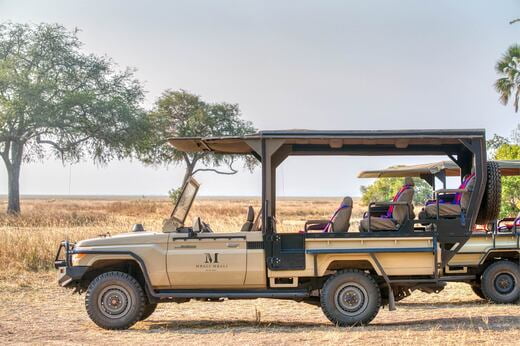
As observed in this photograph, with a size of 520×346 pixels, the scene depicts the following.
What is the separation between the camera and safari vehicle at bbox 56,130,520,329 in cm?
1008

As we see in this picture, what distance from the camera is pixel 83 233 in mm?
18719

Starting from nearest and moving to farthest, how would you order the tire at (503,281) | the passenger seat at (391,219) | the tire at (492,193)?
the passenger seat at (391,219) < the tire at (492,193) < the tire at (503,281)

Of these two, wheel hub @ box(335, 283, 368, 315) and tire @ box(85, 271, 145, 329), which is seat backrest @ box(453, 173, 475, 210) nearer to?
wheel hub @ box(335, 283, 368, 315)

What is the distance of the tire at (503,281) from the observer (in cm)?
1245

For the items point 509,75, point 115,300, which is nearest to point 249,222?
point 115,300

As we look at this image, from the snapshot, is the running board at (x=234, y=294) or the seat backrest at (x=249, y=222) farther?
the seat backrest at (x=249, y=222)

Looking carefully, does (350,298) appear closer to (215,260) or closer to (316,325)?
(316,325)

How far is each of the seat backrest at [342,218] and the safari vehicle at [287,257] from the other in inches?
0.5

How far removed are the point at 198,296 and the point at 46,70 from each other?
30.5m

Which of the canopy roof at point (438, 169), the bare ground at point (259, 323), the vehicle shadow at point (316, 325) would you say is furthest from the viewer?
the canopy roof at point (438, 169)

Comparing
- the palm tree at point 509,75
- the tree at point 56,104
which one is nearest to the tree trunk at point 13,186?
the tree at point 56,104

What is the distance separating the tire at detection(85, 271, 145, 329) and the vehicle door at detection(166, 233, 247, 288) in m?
0.52

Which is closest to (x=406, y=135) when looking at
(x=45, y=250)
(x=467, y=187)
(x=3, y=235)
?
(x=467, y=187)

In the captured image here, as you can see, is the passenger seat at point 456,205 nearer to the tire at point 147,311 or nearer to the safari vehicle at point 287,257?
the safari vehicle at point 287,257
